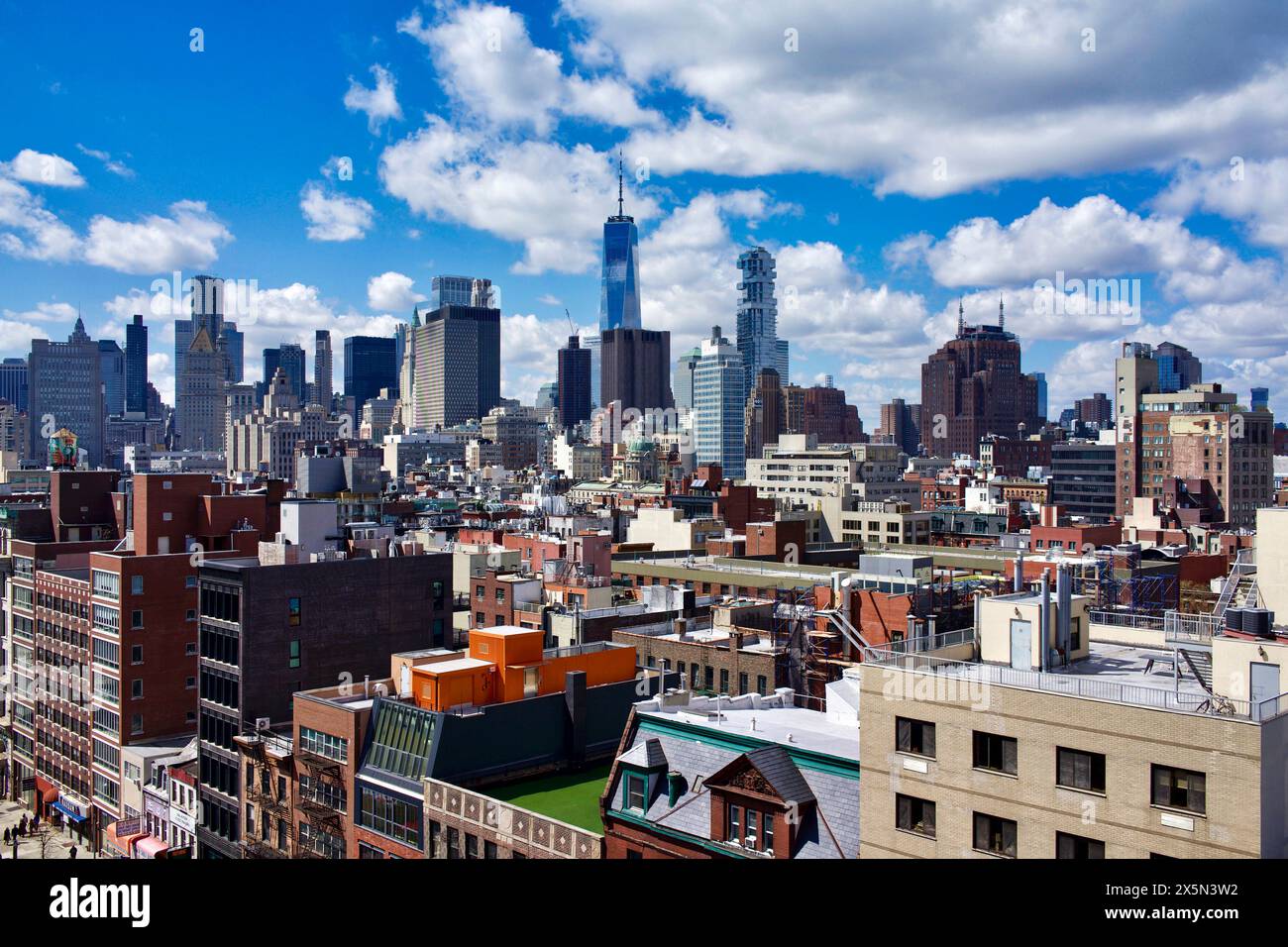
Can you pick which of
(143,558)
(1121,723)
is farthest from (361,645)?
(1121,723)

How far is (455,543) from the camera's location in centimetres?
8019

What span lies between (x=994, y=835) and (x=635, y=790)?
9367 millimetres

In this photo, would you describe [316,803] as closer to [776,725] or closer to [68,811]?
[776,725]

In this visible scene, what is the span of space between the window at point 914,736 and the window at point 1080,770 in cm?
218

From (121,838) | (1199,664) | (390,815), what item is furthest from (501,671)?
(121,838)

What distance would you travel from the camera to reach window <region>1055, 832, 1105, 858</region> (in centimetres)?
1584

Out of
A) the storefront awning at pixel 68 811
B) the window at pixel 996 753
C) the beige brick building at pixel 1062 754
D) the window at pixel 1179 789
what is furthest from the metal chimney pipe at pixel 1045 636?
the storefront awning at pixel 68 811

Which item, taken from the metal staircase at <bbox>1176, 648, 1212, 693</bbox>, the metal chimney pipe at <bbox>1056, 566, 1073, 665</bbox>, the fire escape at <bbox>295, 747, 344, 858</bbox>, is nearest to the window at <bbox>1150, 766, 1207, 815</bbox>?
the metal staircase at <bbox>1176, 648, 1212, 693</bbox>

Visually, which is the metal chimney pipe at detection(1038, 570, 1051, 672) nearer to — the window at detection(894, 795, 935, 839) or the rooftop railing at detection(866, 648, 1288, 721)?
the rooftop railing at detection(866, 648, 1288, 721)

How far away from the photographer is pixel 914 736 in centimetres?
1820

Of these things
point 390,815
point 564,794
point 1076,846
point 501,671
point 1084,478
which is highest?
point 1084,478

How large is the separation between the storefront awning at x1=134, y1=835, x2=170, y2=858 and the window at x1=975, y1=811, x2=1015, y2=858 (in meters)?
36.1

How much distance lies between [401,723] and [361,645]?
39.5ft
